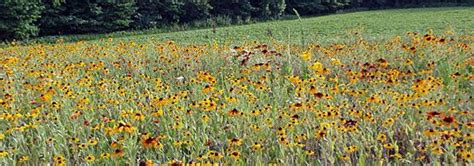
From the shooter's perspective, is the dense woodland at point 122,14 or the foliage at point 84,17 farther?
the foliage at point 84,17

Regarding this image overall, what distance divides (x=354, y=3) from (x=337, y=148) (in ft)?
137

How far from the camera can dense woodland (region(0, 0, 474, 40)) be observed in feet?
74.6

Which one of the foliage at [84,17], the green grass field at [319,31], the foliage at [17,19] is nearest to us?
the green grass field at [319,31]

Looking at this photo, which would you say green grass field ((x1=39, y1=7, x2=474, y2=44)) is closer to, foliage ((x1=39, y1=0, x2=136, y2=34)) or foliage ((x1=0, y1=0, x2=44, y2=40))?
foliage ((x1=39, y1=0, x2=136, y2=34))

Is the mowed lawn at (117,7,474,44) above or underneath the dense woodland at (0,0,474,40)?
underneath

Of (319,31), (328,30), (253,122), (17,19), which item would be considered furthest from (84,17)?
(253,122)

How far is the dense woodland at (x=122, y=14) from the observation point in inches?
896

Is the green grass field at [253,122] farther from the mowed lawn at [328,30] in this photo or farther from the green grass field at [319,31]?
the green grass field at [319,31]

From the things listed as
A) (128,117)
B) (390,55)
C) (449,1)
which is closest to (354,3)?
(449,1)

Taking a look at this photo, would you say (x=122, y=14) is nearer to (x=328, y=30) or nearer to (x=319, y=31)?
(x=319, y=31)

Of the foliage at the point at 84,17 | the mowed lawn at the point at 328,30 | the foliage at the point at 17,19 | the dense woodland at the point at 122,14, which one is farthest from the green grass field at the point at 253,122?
the foliage at the point at 84,17

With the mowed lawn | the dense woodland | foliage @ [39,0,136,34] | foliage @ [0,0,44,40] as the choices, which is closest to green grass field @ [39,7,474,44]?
the mowed lawn

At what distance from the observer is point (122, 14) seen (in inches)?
1046

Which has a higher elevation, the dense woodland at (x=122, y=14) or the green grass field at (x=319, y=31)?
the dense woodland at (x=122, y=14)
